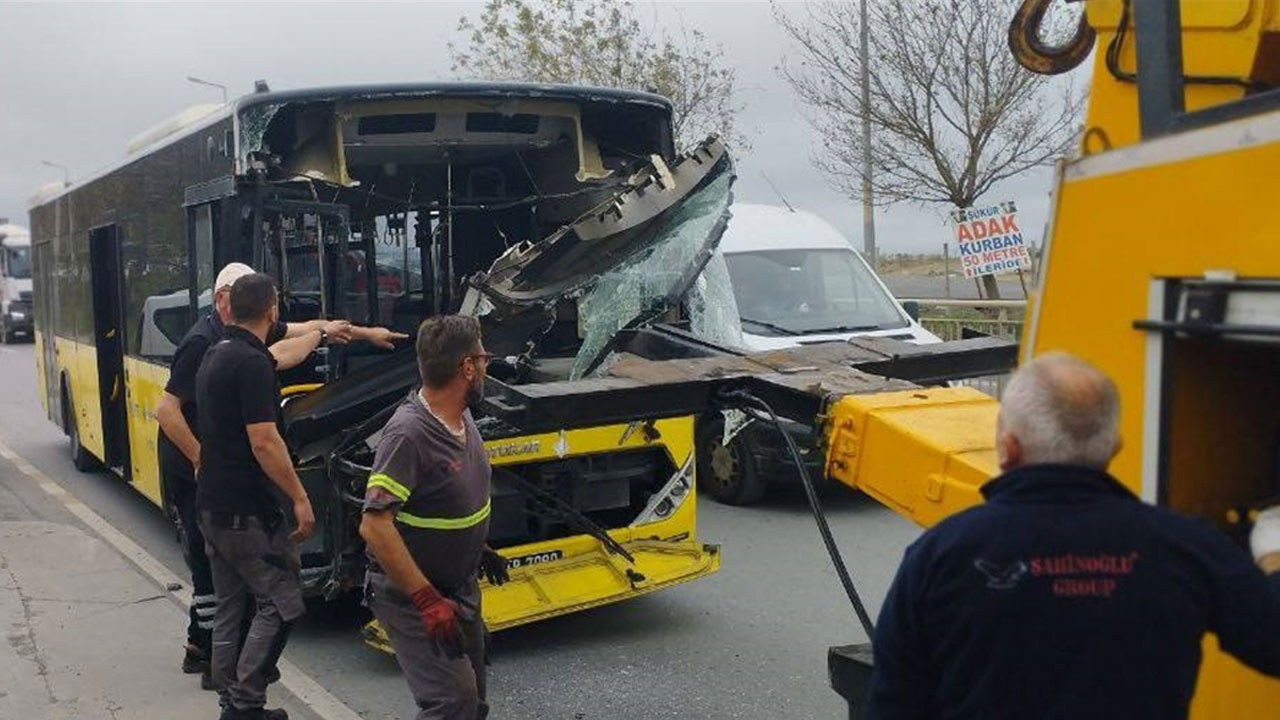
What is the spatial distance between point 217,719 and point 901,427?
3.61 meters

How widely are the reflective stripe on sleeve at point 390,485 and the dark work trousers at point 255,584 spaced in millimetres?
1394

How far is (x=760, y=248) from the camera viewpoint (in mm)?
11008

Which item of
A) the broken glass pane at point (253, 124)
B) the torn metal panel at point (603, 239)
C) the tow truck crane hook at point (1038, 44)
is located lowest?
the torn metal panel at point (603, 239)

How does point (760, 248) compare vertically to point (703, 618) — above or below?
above

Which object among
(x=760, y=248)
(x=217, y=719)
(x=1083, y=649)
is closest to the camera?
(x=1083, y=649)

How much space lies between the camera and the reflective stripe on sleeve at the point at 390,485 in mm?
3803

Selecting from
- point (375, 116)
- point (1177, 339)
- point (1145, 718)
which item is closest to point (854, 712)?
point (1145, 718)

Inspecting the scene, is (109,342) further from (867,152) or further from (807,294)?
(867,152)

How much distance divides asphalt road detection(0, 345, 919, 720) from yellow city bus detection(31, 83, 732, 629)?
364mm

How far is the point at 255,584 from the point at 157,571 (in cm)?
329

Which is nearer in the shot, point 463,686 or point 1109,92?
point 1109,92

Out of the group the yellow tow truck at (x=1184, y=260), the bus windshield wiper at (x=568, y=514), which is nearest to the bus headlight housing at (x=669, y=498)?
the bus windshield wiper at (x=568, y=514)

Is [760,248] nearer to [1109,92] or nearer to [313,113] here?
[313,113]

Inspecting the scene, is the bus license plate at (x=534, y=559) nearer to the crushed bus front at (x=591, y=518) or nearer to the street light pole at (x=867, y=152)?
the crushed bus front at (x=591, y=518)
